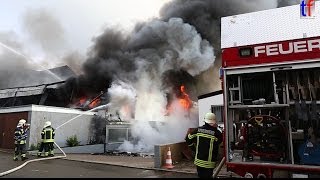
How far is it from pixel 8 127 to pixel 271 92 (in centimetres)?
1329

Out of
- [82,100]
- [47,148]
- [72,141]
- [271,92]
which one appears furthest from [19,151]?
[82,100]

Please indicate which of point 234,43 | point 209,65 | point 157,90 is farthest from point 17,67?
point 234,43

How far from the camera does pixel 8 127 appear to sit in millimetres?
14586

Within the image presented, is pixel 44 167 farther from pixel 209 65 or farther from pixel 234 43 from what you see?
pixel 209 65

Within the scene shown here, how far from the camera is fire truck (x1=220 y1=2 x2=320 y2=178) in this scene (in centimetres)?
482

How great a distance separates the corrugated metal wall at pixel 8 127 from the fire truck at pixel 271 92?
38.0 ft

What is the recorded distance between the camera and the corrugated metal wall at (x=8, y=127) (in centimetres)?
1420

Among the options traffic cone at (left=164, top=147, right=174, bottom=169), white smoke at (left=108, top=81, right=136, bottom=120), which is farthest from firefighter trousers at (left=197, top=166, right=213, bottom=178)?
white smoke at (left=108, top=81, right=136, bottom=120)

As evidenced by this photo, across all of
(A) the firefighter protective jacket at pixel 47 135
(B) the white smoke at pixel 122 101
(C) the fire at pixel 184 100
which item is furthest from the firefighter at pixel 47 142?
(C) the fire at pixel 184 100

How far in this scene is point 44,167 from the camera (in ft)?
28.6

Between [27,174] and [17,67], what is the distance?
3010cm

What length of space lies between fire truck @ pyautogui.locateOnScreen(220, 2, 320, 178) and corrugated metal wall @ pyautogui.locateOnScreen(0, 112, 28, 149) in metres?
11.6

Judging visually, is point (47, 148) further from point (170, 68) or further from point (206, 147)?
point (170, 68)

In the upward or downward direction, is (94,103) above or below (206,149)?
above
